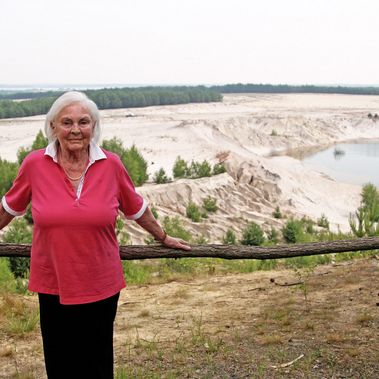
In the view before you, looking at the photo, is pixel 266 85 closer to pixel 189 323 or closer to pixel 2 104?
pixel 2 104

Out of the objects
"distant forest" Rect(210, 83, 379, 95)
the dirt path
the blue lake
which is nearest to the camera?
the dirt path

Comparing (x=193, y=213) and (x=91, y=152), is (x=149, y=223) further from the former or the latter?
(x=193, y=213)

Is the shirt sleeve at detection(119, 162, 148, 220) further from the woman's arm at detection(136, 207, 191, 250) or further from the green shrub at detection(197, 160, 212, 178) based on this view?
the green shrub at detection(197, 160, 212, 178)

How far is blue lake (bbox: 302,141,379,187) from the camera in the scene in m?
41.0

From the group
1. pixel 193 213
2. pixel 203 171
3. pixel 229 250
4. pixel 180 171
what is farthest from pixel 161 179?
pixel 229 250

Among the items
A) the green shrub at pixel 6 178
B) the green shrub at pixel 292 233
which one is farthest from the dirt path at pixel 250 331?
the green shrub at pixel 6 178

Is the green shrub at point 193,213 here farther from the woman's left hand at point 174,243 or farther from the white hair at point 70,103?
the white hair at point 70,103

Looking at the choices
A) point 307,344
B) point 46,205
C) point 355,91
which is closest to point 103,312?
point 46,205

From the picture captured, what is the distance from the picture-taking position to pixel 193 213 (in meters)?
22.1

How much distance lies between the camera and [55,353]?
3.47 meters

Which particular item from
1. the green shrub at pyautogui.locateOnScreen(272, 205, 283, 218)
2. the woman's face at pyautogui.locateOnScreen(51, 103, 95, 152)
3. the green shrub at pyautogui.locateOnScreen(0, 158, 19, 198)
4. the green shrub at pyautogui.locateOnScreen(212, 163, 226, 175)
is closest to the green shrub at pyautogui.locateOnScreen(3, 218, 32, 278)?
the green shrub at pyautogui.locateOnScreen(0, 158, 19, 198)

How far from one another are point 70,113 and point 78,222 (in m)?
0.64

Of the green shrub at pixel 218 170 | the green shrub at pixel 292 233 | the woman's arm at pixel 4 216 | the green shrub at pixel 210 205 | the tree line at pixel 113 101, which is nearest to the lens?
the woman's arm at pixel 4 216

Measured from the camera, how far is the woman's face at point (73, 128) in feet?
10.8
